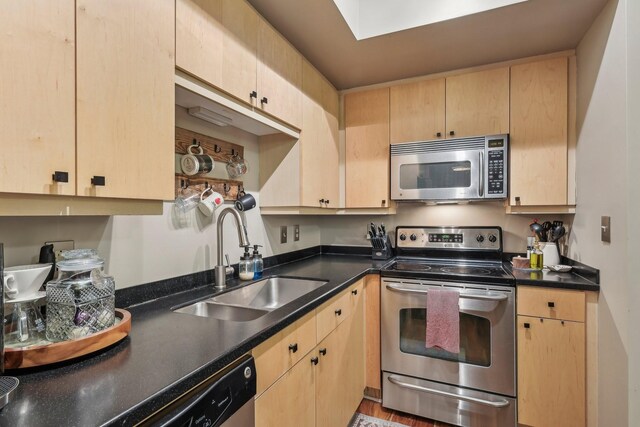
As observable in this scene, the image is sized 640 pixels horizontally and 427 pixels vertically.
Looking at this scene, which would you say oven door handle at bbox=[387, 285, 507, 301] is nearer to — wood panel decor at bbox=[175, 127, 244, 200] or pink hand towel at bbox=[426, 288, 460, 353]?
pink hand towel at bbox=[426, 288, 460, 353]

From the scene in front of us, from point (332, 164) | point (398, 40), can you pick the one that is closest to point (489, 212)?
point (332, 164)

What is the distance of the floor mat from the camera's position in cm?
197

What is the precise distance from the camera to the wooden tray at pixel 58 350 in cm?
75

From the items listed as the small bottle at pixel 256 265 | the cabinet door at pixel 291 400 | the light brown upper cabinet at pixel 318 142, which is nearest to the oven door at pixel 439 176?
the light brown upper cabinet at pixel 318 142

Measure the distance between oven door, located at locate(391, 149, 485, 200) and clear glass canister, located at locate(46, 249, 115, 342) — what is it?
6.36 ft

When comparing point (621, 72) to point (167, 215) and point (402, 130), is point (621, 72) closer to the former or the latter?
point (402, 130)

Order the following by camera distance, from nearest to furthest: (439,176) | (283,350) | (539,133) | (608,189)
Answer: (283,350)
(608,189)
(539,133)
(439,176)

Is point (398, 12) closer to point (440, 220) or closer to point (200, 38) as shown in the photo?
point (200, 38)

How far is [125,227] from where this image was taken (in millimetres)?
1273

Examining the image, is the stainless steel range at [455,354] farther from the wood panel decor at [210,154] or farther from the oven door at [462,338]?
the wood panel decor at [210,154]

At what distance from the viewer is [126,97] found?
930 millimetres

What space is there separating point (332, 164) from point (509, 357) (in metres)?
1.69

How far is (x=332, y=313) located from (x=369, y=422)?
3.10 ft

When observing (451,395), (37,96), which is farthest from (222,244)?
(451,395)
